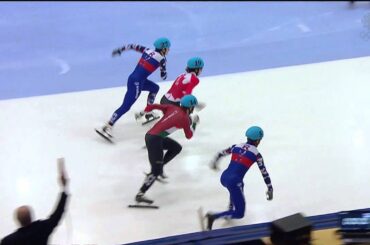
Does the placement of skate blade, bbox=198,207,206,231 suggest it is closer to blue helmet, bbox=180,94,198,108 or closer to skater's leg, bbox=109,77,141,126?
blue helmet, bbox=180,94,198,108

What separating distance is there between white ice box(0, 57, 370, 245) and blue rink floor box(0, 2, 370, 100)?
0.39 meters

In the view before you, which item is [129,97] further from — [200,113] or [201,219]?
[201,219]

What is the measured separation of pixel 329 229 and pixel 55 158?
11.8 feet

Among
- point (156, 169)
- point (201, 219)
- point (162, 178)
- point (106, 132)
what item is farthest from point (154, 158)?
point (106, 132)

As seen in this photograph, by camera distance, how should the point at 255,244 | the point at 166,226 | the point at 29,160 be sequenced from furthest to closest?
1. the point at 29,160
2. the point at 166,226
3. the point at 255,244

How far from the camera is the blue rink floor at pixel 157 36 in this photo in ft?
31.6

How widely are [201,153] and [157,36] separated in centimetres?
408

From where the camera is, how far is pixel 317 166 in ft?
23.8

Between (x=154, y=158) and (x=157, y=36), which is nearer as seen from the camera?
(x=154, y=158)

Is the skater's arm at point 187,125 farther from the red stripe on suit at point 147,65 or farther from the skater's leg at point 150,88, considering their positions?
the skater's leg at point 150,88

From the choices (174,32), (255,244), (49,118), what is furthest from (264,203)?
(174,32)

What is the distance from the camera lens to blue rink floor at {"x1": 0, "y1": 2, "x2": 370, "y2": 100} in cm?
962

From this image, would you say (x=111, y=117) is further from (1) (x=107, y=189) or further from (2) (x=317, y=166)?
(2) (x=317, y=166)

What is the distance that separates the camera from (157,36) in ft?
36.8
